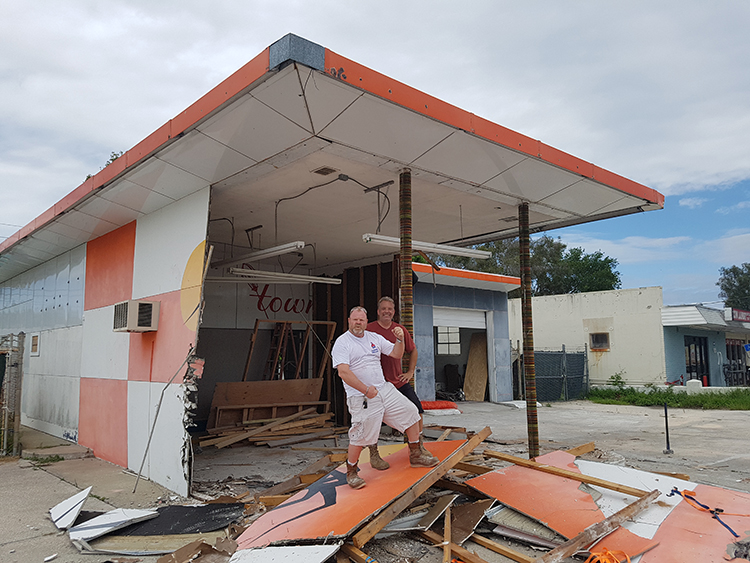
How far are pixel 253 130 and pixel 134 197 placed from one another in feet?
9.89

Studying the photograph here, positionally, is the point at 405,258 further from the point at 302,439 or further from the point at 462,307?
the point at 462,307

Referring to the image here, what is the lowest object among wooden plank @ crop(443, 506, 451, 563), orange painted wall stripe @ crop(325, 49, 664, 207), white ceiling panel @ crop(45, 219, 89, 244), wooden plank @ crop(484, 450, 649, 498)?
wooden plank @ crop(443, 506, 451, 563)

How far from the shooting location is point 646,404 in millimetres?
18000

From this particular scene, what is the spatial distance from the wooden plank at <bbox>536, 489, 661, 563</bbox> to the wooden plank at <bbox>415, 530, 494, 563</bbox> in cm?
45

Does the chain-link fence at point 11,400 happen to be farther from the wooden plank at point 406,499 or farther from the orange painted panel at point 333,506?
the wooden plank at point 406,499

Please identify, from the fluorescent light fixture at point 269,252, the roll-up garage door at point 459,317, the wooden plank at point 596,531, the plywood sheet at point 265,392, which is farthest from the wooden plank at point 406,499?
the roll-up garage door at point 459,317

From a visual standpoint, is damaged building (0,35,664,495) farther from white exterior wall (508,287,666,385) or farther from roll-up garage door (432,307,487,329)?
white exterior wall (508,287,666,385)

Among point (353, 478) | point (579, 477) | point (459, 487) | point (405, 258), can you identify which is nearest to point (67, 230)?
point (405, 258)

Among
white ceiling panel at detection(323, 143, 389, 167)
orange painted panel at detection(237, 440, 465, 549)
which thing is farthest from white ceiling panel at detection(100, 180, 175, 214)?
orange painted panel at detection(237, 440, 465, 549)

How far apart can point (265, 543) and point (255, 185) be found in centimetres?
433

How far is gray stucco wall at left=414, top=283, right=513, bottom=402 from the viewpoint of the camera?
49.6ft

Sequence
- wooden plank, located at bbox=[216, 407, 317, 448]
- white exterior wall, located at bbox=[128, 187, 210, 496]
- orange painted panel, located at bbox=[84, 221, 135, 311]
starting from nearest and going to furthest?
white exterior wall, located at bbox=[128, 187, 210, 496], orange painted panel, located at bbox=[84, 221, 135, 311], wooden plank, located at bbox=[216, 407, 317, 448]

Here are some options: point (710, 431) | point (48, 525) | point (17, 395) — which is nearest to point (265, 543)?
point (48, 525)

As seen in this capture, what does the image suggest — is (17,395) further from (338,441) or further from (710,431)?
(710,431)
